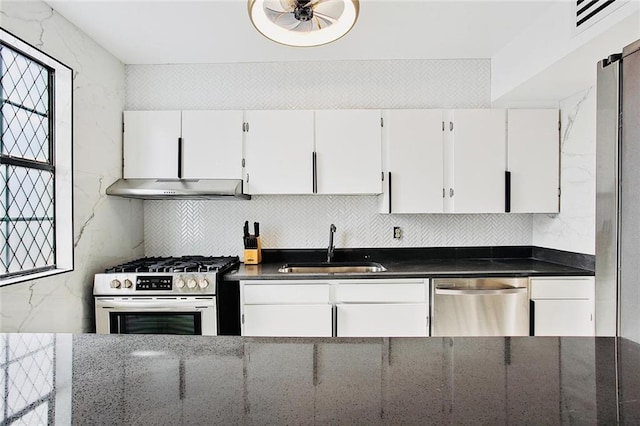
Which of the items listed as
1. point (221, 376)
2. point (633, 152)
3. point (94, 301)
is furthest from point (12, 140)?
point (633, 152)

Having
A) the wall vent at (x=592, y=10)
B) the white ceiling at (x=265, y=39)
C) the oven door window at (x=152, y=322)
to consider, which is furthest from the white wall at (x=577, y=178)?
the oven door window at (x=152, y=322)

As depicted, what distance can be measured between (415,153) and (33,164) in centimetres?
252

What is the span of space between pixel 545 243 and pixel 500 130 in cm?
103

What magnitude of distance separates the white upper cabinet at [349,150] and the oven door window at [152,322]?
1.32 meters

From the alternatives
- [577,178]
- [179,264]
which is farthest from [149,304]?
[577,178]

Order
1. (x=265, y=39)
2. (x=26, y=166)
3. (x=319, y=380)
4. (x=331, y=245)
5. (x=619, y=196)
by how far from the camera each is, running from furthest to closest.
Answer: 1. (x=331, y=245)
2. (x=265, y=39)
3. (x=26, y=166)
4. (x=619, y=196)
5. (x=319, y=380)

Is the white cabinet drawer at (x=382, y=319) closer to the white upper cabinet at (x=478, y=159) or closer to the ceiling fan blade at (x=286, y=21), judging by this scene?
the white upper cabinet at (x=478, y=159)

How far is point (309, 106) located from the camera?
128 inches

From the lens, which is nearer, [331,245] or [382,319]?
[382,319]

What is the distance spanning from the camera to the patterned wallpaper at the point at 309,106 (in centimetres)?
321

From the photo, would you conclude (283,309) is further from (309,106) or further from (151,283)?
(309,106)

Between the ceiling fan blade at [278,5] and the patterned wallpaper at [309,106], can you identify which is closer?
the ceiling fan blade at [278,5]

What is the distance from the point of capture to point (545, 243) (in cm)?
317

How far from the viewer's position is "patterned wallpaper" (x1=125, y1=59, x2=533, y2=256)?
3215 millimetres
